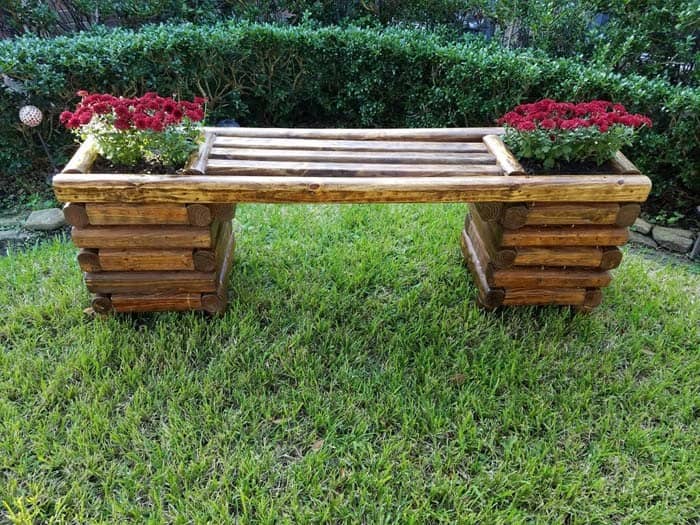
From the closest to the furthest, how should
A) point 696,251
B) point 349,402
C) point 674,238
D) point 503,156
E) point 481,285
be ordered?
point 349,402 < point 503,156 < point 481,285 < point 696,251 < point 674,238

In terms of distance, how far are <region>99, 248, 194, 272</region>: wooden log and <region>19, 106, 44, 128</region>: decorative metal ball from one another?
2.16 m

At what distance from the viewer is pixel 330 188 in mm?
2900

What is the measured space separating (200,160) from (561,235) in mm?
2149

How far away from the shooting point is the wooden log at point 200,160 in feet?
9.70

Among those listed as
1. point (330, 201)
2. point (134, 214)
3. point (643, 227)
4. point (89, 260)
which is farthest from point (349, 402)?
point (643, 227)

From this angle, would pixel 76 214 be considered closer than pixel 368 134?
Yes

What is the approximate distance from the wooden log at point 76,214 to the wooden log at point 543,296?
2.54 m

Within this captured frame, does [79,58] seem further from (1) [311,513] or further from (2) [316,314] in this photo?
(1) [311,513]

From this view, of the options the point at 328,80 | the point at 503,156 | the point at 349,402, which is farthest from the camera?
the point at 328,80

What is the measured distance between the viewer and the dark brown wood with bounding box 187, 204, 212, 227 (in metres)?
2.98

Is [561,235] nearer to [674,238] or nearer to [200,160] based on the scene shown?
[674,238]

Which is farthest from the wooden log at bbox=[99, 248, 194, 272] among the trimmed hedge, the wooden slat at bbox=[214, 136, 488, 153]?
the trimmed hedge

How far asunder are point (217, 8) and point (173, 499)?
17.9 feet

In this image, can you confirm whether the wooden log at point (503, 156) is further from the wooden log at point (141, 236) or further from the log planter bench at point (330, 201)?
the wooden log at point (141, 236)
